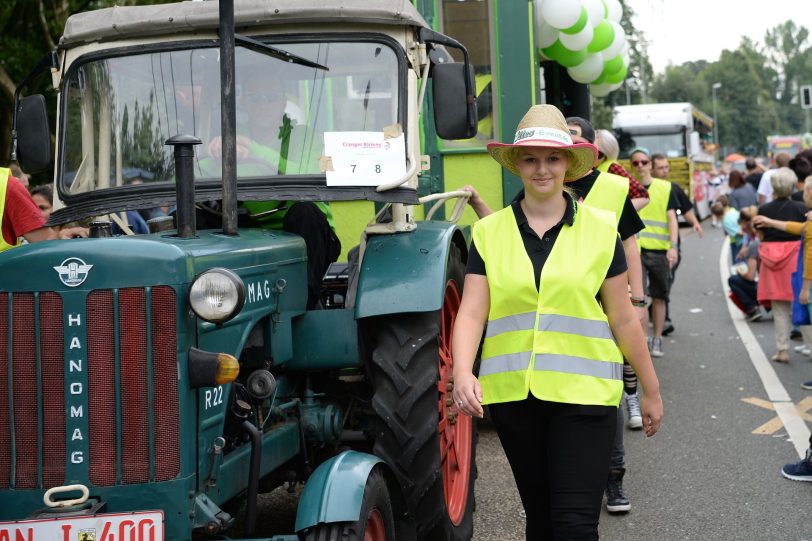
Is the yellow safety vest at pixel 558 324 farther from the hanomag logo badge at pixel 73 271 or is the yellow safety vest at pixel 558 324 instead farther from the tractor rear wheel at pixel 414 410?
the hanomag logo badge at pixel 73 271

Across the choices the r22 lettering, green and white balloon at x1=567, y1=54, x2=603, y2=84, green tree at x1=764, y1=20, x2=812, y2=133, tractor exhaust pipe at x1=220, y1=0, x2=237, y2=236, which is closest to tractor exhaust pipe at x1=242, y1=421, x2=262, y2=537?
the r22 lettering

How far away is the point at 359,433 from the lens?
5223 millimetres

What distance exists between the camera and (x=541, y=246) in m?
4.00

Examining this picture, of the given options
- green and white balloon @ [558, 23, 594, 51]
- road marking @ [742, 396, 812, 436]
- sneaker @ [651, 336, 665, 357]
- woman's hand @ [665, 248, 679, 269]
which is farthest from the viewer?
sneaker @ [651, 336, 665, 357]

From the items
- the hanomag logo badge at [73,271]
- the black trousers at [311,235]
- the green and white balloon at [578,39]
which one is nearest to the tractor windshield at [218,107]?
the black trousers at [311,235]

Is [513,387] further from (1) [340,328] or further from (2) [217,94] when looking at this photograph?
(2) [217,94]

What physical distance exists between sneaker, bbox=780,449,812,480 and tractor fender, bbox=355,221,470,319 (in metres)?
2.78

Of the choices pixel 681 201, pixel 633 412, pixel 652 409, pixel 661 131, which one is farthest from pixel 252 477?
pixel 661 131

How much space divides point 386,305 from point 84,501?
1682mm

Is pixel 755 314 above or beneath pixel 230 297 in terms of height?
beneath

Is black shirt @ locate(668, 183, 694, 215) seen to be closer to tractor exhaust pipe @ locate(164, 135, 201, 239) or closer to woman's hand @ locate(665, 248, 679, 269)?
woman's hand @ locate(665, 248, 679, 269)

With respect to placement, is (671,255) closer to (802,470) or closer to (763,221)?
(763,221)

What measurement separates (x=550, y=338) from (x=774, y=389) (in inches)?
248

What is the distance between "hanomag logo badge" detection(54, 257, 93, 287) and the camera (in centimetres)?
373
